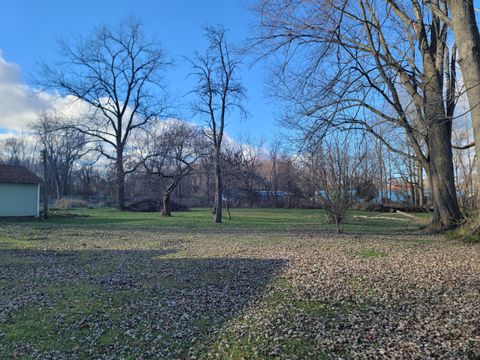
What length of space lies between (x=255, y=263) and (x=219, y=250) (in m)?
2.27

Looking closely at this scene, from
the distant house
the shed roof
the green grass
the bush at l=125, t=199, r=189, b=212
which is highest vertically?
the shed roof

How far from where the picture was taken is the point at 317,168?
15398 mm

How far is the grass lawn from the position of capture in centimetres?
360

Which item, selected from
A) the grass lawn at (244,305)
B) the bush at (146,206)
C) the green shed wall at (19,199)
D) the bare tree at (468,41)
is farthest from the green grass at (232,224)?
the bush at (146,206)

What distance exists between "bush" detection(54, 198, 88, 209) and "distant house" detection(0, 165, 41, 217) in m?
13.8

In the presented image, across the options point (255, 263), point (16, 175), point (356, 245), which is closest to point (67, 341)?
point (255, 263)

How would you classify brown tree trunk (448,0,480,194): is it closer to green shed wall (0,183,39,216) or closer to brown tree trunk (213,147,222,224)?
brown tree trunk (213,147,222,224)

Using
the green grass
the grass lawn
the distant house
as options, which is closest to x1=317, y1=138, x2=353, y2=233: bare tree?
the green grass

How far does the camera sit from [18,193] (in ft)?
74.9

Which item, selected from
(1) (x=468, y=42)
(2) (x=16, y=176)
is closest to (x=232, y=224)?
(2) (x=16, y=176)

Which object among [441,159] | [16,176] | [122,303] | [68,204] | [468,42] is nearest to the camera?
[122,303]

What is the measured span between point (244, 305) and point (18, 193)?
22.5m

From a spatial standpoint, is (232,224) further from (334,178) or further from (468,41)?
(468,41)

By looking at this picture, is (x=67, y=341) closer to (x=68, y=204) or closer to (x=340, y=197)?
(x=340, y=197)
